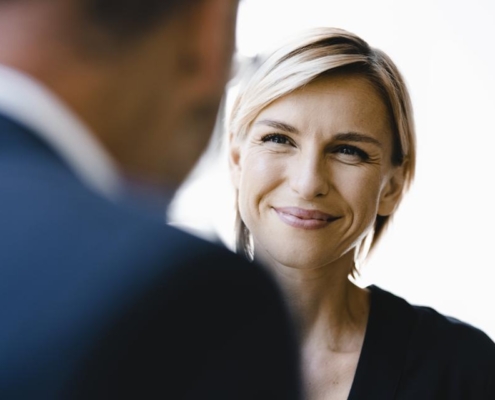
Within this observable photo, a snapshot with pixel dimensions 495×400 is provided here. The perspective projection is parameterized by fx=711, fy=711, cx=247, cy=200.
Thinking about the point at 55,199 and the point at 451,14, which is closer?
the point at 55,199

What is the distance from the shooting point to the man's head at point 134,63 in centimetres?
47

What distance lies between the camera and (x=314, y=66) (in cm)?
126

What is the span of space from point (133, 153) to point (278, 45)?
2.82 ft

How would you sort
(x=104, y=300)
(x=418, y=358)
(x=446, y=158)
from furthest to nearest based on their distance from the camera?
(x=446, y=158) < (x=418, y=358) < (x=104, y=300)

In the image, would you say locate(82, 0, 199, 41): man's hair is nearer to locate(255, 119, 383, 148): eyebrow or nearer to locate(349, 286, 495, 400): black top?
locate(255, 119, 383, 148): eyebrow

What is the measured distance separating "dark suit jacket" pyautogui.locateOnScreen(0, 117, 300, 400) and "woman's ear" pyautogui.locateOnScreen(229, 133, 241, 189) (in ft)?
2.91

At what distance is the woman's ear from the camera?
1.37 metres

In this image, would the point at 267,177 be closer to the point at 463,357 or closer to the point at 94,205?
the point at 463,357

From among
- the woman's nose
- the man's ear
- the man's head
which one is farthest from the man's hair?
the man's ear

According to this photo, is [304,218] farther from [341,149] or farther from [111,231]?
[111,231]

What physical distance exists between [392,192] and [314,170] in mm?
228

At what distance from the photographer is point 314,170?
1.26 meters

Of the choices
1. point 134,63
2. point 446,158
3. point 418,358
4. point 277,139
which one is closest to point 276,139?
point 277,139

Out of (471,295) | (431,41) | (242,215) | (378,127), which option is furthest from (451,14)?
(242,215)
